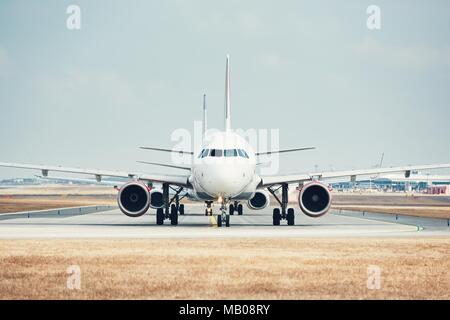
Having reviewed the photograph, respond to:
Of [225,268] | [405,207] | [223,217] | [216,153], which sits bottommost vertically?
[225,268]

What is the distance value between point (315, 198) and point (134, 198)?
359 inches

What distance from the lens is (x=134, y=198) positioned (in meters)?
43.2

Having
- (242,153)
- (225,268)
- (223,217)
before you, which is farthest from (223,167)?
(225,268)

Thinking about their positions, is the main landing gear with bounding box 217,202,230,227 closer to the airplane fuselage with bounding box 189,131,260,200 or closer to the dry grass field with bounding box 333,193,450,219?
the airplane fuselage with bounding box 189,131,260,200

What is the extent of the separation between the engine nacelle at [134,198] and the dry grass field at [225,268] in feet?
39.1

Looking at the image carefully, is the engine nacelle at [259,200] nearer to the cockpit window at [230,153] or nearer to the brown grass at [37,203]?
the brown grass at [37,203]

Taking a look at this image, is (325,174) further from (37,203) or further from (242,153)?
(37,203)

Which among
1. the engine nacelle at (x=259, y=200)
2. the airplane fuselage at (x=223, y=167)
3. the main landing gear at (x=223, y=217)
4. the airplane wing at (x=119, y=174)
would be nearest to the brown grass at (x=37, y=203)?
the engine nacelle at (x=259, y=200)

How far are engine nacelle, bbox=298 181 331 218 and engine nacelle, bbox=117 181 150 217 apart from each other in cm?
773

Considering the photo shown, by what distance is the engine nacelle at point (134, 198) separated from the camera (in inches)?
1678
